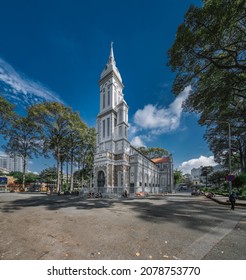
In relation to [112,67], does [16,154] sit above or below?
below

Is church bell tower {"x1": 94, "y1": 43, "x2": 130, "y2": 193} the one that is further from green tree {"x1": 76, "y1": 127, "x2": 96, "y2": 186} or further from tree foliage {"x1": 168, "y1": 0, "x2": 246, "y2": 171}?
Answer: tree foliage {"x1": 168, "y1": 0, "x2": 246, "y2": 171}

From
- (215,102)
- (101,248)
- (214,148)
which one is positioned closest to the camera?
(101,248)

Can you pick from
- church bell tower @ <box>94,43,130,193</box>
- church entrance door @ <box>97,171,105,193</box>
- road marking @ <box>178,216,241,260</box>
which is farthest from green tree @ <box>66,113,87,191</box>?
road marking @ <box>178,216,241,260</box>

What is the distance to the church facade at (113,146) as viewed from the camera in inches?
1099

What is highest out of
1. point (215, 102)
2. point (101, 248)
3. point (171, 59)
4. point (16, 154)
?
point (171, 59)

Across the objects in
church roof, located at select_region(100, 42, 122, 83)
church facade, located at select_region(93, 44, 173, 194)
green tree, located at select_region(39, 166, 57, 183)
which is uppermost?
church roof, located at select_region(100, 42, 122, 83)

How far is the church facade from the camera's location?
27.9 metres

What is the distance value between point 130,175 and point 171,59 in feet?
75.7

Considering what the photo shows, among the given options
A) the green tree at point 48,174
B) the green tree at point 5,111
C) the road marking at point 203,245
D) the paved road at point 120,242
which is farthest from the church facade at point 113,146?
the green tree at point 48,174

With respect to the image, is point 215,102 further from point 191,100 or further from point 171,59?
point 171,59

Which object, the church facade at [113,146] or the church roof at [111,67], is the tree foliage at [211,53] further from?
the church roof at [111,67]

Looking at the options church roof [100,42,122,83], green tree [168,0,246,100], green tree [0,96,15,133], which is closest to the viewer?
green tree [168,0,246,100]
